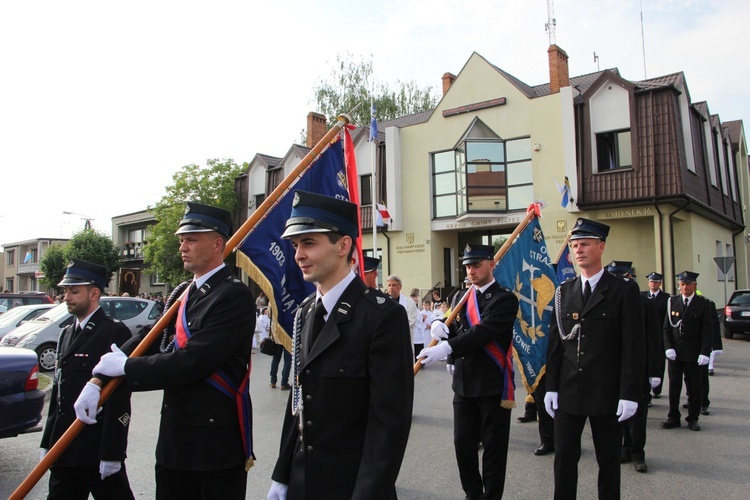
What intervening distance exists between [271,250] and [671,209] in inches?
724

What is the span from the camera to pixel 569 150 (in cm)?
2066

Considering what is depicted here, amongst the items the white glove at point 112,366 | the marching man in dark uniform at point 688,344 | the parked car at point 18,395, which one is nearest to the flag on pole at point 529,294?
the marching man in dark uniform at point 688,344

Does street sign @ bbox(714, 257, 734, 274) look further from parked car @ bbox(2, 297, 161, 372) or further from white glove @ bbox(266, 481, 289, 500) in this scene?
white glove @ bbox(266, 481, 289, 500)

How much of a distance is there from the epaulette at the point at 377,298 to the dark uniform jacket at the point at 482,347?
246 centimetres

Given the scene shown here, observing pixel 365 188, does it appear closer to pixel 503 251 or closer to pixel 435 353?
pixel 503 251

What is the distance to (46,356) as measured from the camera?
12984mm

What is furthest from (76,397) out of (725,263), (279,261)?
(725,263)

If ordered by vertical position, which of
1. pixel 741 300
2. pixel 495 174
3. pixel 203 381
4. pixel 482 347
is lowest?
pixel 741 300

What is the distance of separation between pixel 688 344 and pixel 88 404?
25.9 feet

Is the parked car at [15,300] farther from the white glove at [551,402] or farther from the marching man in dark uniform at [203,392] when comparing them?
the white glove at [551,402]

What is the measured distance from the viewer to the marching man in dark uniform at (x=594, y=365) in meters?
4.09

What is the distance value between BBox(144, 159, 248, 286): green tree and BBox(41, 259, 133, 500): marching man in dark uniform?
27.2 m

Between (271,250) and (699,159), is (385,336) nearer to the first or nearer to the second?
(271,250)

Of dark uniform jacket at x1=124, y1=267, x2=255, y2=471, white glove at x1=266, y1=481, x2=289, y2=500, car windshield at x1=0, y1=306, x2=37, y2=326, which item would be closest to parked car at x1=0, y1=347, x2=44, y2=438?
dark uniform jacket at x1=124, y1=267, x2=255, y2=471
